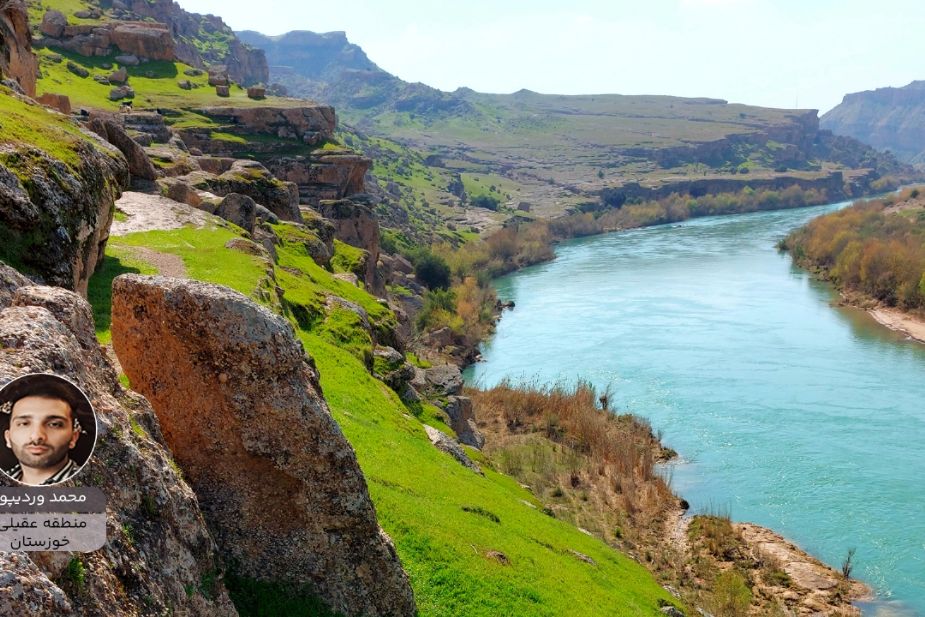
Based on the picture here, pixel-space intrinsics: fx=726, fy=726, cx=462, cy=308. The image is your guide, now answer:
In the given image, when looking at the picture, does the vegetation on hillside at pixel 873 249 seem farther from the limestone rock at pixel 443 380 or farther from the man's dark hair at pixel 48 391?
the man's dark hair at pixel 48 391

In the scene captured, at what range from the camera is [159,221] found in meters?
28.7

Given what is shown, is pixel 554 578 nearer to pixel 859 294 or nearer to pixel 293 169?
pixel 293 169

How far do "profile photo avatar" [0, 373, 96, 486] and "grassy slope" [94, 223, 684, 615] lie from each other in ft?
25.3

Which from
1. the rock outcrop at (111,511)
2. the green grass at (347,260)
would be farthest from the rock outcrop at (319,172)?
the rock outcrop at (111,511)

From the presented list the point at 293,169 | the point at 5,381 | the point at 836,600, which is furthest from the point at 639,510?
the point at 293,169

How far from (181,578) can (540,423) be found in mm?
40843

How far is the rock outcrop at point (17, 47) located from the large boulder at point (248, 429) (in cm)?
2704

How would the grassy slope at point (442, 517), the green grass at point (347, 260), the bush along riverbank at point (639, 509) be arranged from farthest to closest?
the green grass at point (347, 260) → the bush along riverbank at point (639, 509) → the grassy slope at point (442, 517)

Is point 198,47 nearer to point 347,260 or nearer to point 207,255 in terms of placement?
point 347,260

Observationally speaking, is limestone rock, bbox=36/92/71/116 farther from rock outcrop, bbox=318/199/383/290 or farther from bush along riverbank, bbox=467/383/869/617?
bush along riverbank, bbox=467/383/869/617

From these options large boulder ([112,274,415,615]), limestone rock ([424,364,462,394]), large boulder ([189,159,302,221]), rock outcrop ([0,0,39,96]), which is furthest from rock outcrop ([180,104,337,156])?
large boulder ([112,274,415,615])

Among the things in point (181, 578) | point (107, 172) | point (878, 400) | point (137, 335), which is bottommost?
point (878, 400)

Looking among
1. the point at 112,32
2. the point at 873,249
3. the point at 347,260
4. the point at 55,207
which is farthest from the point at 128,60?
the point at 873,249

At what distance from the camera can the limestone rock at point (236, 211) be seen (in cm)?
3409
